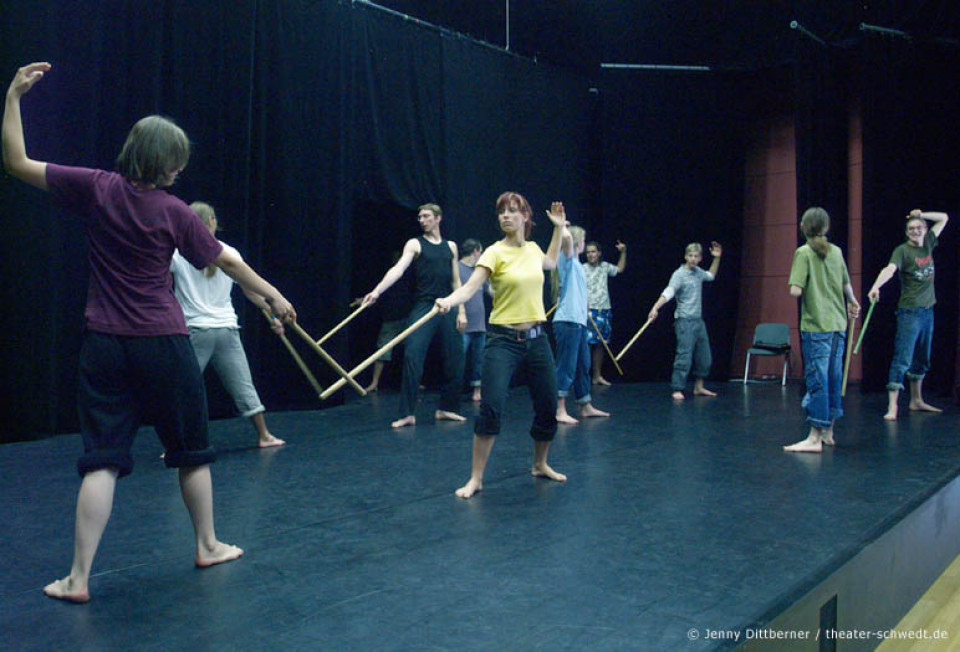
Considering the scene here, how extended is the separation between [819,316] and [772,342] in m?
5.00

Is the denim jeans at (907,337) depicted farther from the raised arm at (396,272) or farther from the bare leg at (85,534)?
the bare leg at (85,534)

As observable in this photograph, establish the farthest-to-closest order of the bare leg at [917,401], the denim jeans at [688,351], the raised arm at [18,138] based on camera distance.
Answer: the denim jeans at [688,351] → the bare leg at [917,401] → the raised arm at [18,138]

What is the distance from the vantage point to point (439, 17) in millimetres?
8453

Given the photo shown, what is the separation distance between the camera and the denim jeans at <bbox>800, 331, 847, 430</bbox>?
468 centimetres

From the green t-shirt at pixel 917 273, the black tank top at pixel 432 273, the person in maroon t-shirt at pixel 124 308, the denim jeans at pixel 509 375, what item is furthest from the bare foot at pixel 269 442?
the green t-shirt at pixel 917 273

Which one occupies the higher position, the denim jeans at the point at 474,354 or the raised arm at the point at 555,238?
the raised arm at the point at 555,238

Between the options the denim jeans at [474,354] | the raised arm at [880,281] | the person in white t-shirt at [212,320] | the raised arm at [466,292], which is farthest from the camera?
the denim jeans at [474,354]

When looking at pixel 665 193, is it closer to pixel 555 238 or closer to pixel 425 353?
pixel 425 353

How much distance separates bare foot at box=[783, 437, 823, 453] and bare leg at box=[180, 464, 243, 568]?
3.28 meters

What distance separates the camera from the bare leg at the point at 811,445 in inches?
184

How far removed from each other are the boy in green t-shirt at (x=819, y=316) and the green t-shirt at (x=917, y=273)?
5.36ft

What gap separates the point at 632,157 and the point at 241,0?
5.06 meters

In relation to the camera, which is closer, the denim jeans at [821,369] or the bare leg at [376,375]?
the denim jeans at [821,369]

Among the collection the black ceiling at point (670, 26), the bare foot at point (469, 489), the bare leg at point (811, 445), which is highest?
the black ceiling at point (670, 26)
